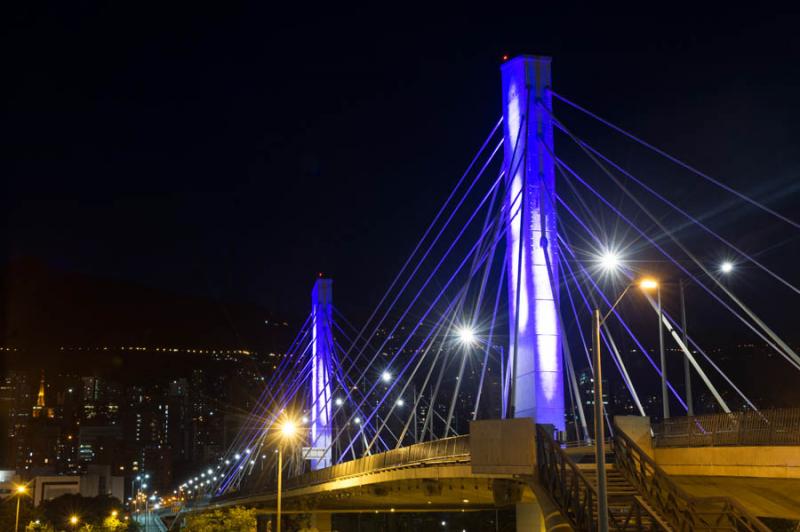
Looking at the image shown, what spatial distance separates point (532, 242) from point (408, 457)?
10325mm

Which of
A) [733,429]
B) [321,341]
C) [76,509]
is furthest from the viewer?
[76,509]

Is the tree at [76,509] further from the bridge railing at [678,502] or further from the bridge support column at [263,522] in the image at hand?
the bridge railing at [678,502]

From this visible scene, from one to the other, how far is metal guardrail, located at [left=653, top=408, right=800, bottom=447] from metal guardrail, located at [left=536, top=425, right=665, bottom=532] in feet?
8.69

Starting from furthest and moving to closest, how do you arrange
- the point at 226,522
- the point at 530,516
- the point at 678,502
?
the point at 226,522, the point at 530,516, the point at 678,502

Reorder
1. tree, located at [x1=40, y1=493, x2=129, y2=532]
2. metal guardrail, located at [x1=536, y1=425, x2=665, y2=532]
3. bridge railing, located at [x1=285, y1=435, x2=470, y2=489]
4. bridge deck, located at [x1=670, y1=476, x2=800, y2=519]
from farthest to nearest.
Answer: tree, located at [x1=40, y1=493, x2=129, y2=532] → bridge railing, located at [x1=285, y1=435, x2=470, y2=489] → bridge deck, located at [x1=670, y1=476, x2=800, y2=519] → metal guardrail, located at [x1=536, y1=425, x2=665, y2=532]

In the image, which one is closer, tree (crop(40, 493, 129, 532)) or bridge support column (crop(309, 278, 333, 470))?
bridge support column (crop(309, 278, 333, 470))

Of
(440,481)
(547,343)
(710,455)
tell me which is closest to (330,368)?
(440,481)

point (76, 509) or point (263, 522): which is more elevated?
point (76, 509)

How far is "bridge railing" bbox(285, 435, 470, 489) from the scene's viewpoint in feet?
101

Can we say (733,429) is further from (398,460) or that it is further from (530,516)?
(398,460)

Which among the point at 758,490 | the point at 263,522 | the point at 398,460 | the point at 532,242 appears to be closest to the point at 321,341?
the point at 263,522

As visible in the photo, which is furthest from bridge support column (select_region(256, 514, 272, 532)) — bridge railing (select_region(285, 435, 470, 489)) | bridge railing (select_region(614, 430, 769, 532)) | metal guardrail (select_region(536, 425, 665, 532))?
bridge railing (select_region(614, 430, 769, 532))

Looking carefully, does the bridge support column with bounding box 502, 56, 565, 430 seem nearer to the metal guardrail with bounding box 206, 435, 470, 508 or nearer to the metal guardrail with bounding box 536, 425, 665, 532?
the metal guardrail with bounding box 206, 435, 470, 508

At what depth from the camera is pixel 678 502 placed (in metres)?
19.0
